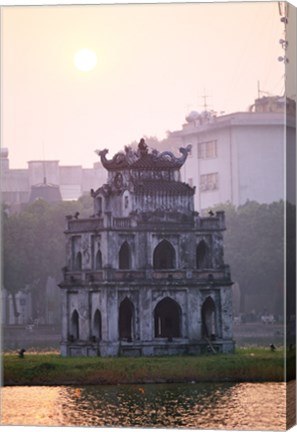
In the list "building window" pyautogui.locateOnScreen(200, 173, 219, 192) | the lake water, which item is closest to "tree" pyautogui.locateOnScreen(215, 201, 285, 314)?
"building window" pyautogui.locateOnScreen(200, 173, 219, 192)

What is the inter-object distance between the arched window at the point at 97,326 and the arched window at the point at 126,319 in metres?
0.20

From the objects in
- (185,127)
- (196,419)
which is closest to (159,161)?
(185,127)

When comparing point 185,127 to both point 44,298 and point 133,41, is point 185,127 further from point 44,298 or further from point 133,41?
point 44,298

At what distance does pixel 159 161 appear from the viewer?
15.9 meters

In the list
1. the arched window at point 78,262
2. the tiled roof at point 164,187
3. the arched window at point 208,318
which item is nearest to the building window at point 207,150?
the tiled roof at point 164,187

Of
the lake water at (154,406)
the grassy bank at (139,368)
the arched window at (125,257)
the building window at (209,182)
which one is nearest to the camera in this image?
the lake water at (154,406)

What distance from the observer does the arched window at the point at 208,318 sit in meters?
15.9

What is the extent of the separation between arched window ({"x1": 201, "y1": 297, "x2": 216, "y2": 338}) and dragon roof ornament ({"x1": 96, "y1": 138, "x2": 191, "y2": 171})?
1330 mm

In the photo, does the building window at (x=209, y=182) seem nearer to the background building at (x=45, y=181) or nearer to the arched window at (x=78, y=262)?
the background building at (x=45, y=181)

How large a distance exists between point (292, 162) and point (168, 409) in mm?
2501

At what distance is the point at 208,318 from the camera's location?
16.0 m

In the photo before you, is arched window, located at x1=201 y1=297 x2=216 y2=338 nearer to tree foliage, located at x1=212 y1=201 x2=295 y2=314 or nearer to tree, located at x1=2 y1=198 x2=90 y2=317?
tree foliage, located at x1=212 y1=201 x2=295 y2=314

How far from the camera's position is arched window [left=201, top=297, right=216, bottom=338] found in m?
15.9

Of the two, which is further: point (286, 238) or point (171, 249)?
point (171, 249)
